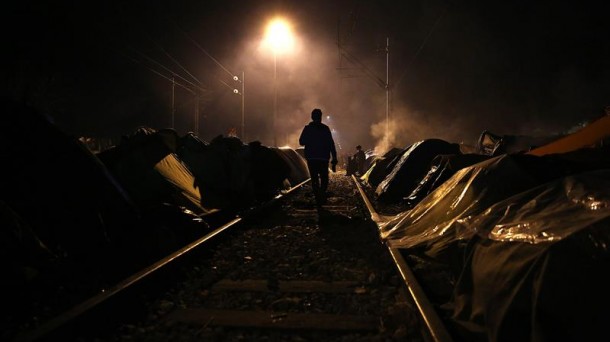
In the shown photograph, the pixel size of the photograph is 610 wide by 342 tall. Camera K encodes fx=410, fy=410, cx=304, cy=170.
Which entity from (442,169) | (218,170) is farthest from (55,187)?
(442,169)

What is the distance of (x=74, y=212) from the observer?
3.67 m

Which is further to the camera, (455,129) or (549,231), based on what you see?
(455,129)

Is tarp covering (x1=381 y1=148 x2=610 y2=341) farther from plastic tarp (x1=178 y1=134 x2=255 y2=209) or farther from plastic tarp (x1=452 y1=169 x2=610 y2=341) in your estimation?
plastic tarp (x1=178 y1=134 x2=255 y2=209)

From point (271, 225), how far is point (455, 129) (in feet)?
109

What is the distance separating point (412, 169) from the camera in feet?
27.3

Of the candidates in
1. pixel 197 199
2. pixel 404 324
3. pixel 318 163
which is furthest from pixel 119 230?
pixel 318 163

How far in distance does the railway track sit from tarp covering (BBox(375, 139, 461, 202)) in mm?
3716

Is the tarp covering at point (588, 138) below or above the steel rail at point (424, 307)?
above

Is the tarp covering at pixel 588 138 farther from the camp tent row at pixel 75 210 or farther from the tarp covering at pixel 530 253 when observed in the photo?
the camp tent row at pixel 75 210

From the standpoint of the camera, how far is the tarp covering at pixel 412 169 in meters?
8.26

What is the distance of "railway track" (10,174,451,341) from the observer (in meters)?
2.44

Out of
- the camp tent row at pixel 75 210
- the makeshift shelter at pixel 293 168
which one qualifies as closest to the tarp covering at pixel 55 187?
the camp tent row at pixel 75 210

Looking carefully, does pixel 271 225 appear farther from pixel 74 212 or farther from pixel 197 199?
pixel 74 212

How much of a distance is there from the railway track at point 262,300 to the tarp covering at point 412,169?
3.72 metres
